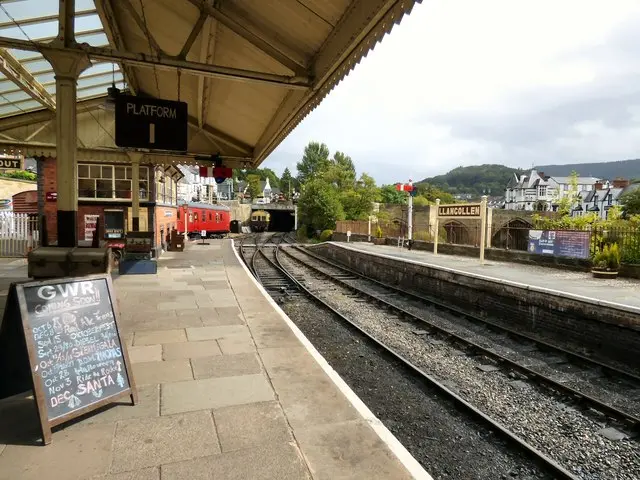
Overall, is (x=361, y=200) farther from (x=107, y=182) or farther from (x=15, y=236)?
(x=15, y=236)

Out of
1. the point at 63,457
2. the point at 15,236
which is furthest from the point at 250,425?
the point at 15,236

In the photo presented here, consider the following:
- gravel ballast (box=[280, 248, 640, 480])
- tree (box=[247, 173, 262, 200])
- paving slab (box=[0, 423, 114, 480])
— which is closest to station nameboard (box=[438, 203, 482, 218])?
gravel ballast (box=[280, 248, 640, 480])

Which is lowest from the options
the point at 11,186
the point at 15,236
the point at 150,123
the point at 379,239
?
the point at 379,239

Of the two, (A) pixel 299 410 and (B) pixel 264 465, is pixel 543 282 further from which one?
(B) pixel 264 465

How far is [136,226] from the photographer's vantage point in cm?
1458

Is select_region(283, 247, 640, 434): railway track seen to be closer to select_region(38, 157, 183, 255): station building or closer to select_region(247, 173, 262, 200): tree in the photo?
select_region(38, 157, 183, 255): station building

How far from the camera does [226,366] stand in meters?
5.06

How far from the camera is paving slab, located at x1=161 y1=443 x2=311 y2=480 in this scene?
2863 mm

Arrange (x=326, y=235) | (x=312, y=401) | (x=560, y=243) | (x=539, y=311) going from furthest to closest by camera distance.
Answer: (x=326, y=235), (x=560, y=243), (x=539, y=311), (x=312, y=401)

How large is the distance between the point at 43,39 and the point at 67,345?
7.36 m

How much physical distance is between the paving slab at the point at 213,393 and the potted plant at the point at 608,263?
37.0ft

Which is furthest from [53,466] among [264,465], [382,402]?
[382,402]

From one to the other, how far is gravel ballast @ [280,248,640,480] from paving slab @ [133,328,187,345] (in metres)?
4.07

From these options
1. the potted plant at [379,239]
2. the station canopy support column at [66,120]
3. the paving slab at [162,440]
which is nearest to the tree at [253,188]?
the potted plant at [379,239]
